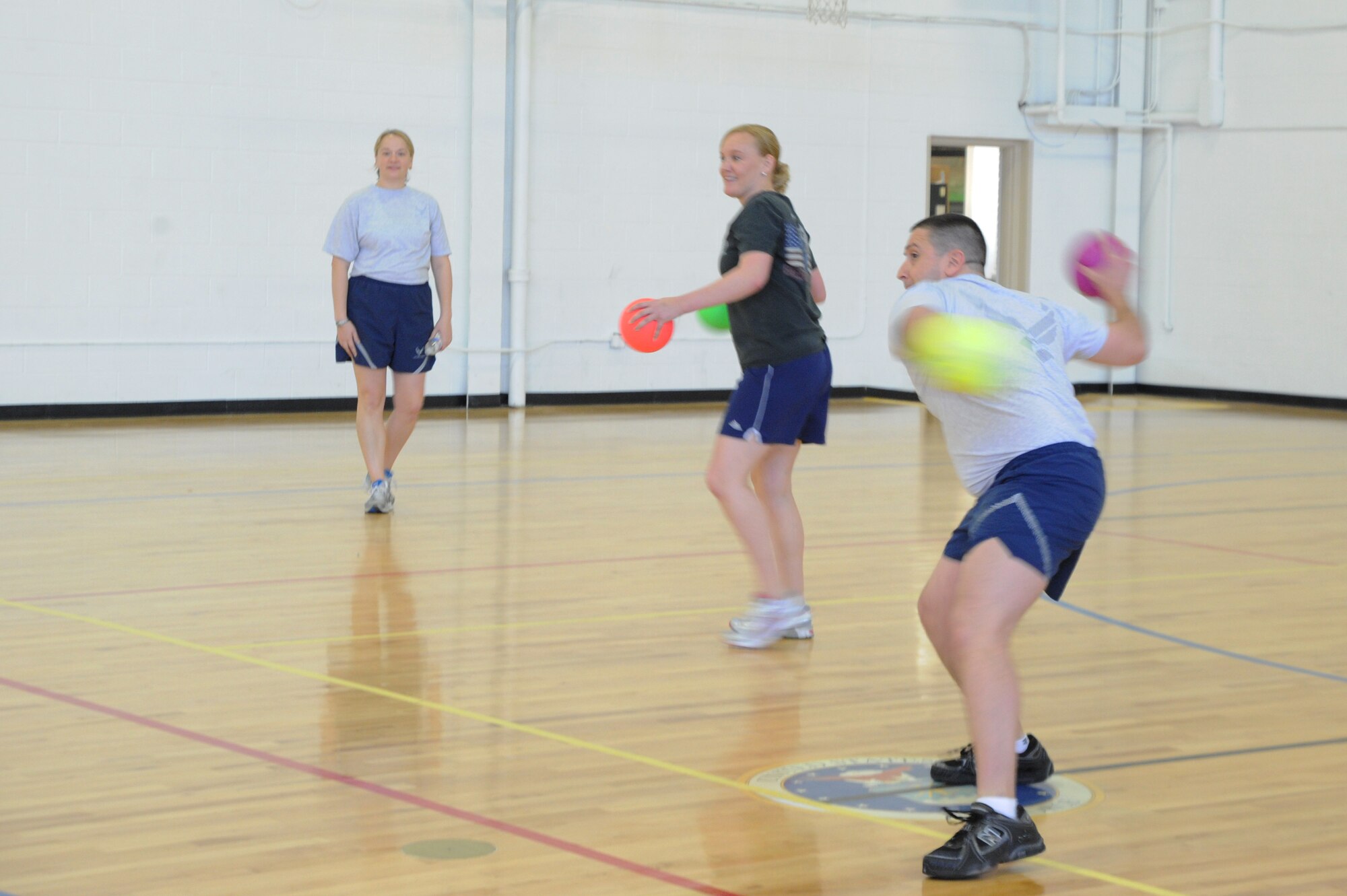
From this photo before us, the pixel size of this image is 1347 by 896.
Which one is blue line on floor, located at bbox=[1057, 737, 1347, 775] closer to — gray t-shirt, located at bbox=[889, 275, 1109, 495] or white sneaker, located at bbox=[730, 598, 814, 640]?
gray t-shirt, located at bbox=[889, 275, 1109, 495]

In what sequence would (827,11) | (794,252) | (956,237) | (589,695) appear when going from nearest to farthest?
1. (956,237)
2. (589,695)
3. (794,252)
4. (827,11)

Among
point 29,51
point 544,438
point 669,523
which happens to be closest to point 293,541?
point 669,523

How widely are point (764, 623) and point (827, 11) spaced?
10213mm

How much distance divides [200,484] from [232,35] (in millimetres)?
4637

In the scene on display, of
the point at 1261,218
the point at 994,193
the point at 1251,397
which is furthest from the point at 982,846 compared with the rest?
the point at 994,193

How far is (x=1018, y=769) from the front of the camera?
3.81m

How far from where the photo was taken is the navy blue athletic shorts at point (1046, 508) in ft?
11.0

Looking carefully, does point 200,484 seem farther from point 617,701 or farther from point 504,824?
point 504,824

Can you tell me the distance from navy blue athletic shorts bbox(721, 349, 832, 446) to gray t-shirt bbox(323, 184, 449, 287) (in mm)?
2973

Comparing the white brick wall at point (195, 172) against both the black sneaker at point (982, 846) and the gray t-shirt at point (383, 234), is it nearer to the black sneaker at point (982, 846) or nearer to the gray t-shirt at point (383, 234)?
the gray t-shirt at point (383, 234)

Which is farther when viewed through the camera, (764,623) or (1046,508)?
(764,623)

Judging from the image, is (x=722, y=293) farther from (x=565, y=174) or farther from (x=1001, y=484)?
(x=565, y=174)

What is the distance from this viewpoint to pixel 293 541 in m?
7.05

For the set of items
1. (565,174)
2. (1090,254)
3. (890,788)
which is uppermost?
(565,174)
